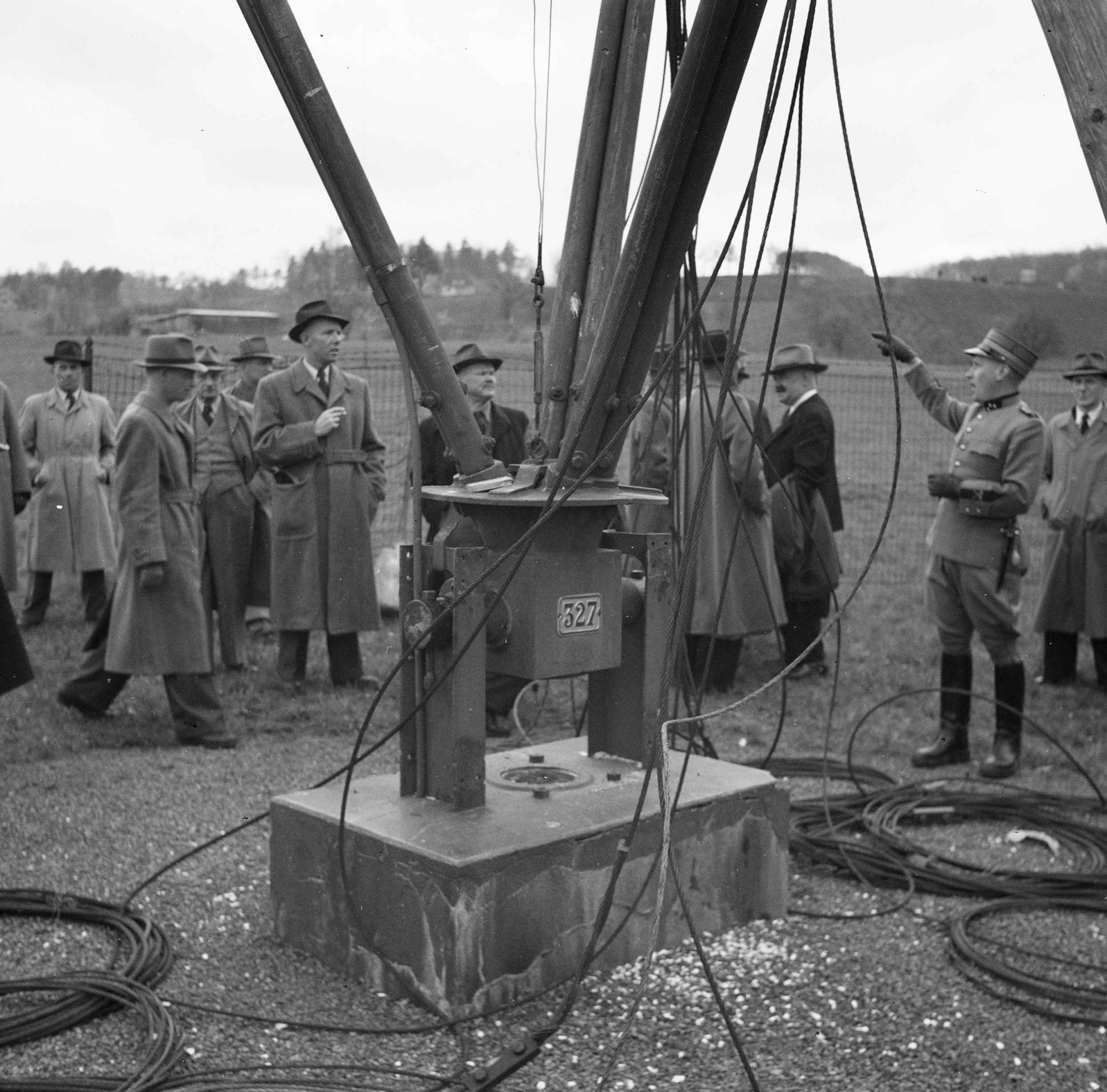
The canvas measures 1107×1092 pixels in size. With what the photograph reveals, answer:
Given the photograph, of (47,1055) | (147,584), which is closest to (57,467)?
(147,584)

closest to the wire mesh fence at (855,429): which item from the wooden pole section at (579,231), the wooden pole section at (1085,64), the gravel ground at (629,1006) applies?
the gravel ground at (629,1006)

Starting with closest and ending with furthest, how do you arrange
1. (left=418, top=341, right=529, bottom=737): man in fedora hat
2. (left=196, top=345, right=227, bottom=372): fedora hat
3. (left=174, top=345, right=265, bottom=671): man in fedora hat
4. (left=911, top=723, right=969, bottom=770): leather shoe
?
(left=911, top=723, right=969, bottom=770): leather shoe < (left=418, top=341, right=529, bottom=737): man in fedora hat < (left=174, top=345, right=265, bottom=671): man in fedora hat < (left=196, top=345, right=227, bottom=372): fedora hat

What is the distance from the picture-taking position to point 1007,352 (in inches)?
271

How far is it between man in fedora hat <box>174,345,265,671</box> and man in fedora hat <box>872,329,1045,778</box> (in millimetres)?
4529

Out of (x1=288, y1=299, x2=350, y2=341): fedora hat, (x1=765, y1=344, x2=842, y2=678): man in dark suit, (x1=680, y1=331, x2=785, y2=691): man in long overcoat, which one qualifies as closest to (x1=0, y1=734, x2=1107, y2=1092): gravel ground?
(x1=680, y1=331, x2=785, y2=691): man in long overcoat

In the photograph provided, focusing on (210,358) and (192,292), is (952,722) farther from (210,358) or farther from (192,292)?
(192,292)

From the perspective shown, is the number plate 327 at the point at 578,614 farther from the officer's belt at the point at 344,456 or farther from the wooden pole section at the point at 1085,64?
the officer's belt at the point at 344,456

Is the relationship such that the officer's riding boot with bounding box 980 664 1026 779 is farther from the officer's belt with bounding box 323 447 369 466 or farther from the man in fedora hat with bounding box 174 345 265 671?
the man in fedora hat with bounding box 174 345 265 671

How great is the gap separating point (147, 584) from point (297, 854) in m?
2.77

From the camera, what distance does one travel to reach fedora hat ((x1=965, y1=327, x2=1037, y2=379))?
6.86 m

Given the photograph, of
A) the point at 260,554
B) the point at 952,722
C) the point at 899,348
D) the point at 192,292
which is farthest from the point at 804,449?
the point at 192,292

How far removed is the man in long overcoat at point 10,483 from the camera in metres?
8.55

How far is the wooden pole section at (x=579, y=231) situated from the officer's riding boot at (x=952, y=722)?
3.39 m

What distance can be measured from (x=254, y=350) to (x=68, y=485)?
1.78 meters
